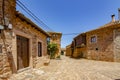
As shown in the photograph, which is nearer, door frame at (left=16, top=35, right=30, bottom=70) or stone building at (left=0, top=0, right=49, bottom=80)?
stone building at (left=0, top=0, right=49, bottom=80)

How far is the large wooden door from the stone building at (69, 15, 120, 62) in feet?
40.8

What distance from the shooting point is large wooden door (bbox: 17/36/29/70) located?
725cm

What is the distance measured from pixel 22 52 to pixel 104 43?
1351cm

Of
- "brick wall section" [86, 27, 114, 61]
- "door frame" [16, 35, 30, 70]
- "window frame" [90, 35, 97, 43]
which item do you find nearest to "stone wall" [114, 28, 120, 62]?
"brick wall section" [86, 27, 114, 61]

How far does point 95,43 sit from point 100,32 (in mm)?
2002

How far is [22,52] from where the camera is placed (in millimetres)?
7715

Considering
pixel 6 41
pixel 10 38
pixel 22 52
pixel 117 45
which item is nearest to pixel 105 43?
pixel 117 45

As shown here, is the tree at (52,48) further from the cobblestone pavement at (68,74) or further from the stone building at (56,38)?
the cobblestone pavement at (68,74)

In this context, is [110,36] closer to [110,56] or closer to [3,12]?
[110,56]

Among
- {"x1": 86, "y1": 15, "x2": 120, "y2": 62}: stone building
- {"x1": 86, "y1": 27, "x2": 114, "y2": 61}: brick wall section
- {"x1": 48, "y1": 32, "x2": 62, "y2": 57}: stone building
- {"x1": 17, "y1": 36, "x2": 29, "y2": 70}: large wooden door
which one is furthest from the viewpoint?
{"x1": 48, "y1": 32, "x2": 62, "y2": 57}: stone building

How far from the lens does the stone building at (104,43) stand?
1639 cm

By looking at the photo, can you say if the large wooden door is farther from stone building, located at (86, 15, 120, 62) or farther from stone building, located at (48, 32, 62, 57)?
stone building, located at (48, 32, 62, 57)

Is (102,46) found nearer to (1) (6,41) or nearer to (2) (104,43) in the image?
(2) (104,43)

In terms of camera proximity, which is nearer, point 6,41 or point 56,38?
point 6,41
